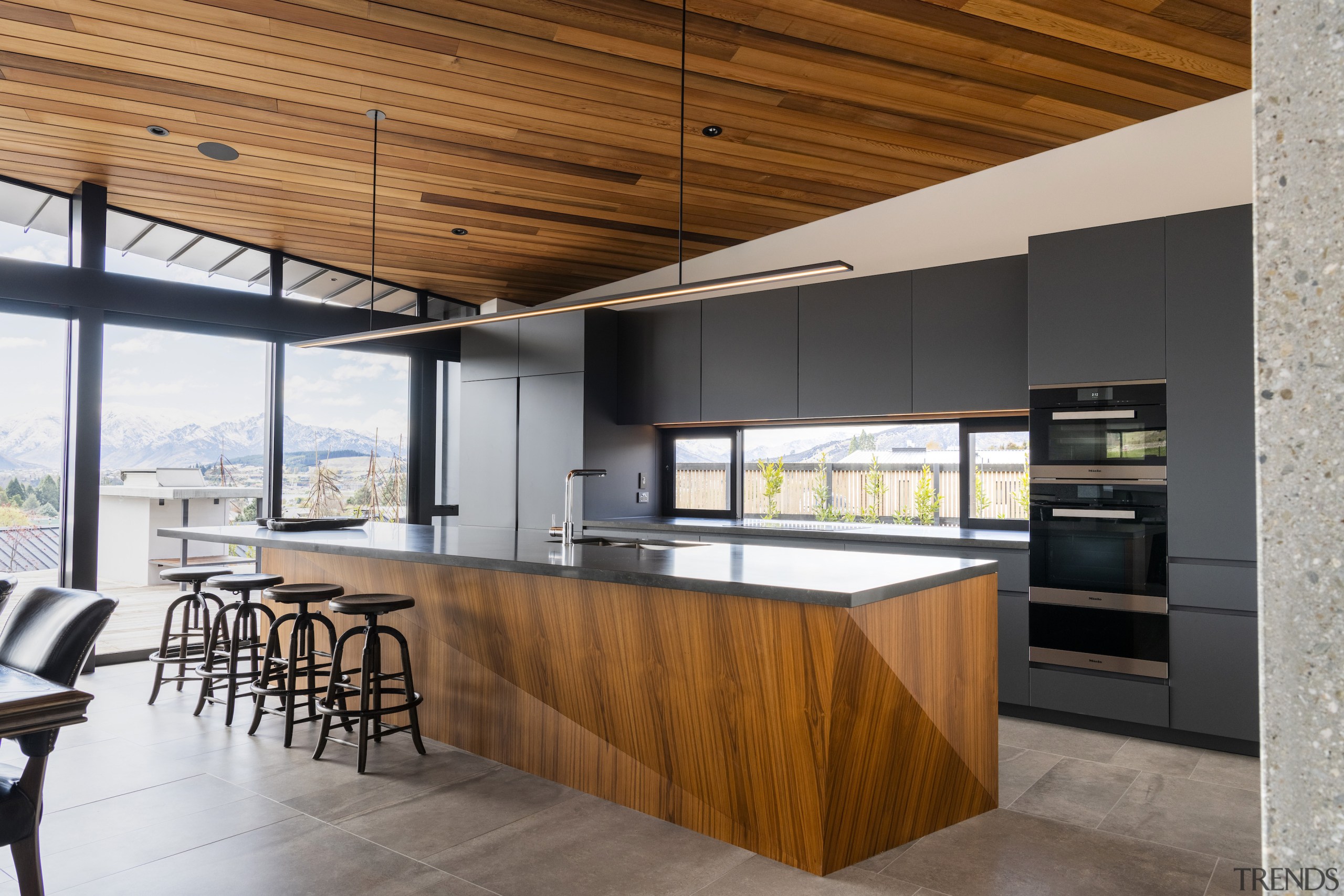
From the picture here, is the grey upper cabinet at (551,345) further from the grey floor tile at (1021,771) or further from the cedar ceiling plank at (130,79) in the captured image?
the grey floor tile at (1021,771)

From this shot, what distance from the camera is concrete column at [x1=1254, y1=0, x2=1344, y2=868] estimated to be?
0.64 metres

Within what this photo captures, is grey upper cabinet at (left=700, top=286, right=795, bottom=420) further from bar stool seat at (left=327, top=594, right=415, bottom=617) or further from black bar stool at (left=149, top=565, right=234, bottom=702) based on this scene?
black bar stool at (left=149, top=565, right=234, bottom=702)

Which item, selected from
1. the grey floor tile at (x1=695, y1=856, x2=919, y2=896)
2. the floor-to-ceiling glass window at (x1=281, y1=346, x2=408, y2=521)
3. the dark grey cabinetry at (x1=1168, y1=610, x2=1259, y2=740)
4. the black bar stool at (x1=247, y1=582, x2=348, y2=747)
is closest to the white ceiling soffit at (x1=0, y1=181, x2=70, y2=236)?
the floor-to-ceiling glass window at (x1=281, y1=346, x2=408, y2=521)

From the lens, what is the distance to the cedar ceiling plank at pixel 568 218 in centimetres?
484

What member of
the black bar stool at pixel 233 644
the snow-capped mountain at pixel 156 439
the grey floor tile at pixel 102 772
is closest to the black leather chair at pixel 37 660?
the grey floor tile at pixel 102 772

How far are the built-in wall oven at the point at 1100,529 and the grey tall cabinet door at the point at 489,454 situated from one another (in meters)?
3.76

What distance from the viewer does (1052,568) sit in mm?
4008

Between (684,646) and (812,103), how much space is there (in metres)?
2.48

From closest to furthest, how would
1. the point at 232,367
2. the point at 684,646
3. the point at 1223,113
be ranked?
1. the point at 684,646
2. the point at 1223,113
3. the point at 232,367

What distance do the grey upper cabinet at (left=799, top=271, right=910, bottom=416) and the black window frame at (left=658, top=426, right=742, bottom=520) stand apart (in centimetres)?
86

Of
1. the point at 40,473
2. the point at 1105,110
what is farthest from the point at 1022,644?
the point at 40,473

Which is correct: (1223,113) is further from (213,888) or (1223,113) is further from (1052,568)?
(213,888)

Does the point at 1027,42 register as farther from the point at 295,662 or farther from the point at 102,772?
the point at 102,772

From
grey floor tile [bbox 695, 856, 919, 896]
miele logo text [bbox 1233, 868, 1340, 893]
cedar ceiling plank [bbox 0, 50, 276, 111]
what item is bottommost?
grey floor tile [bbox 695, 856, 919, 896]
